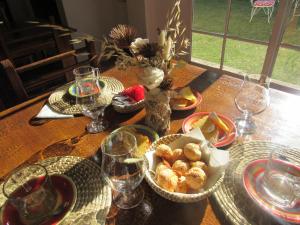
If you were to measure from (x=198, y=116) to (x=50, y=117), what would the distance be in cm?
53

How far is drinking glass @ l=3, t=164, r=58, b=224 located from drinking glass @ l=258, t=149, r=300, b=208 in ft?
1.58

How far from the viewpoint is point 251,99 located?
732 mm

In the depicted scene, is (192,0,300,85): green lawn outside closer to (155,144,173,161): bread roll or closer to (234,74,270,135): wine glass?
Answer: (234,74,270,135): wine glass

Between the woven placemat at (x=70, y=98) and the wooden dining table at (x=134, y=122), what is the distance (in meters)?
0.04

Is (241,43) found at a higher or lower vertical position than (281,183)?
lower

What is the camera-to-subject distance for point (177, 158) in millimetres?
592

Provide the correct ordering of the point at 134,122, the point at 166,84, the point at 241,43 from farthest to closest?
1. the point at 241,43
2. the point at 134,122
3. the point at 166,84

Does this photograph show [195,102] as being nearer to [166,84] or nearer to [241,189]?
[166,84]

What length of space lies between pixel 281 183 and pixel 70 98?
0.78 meters

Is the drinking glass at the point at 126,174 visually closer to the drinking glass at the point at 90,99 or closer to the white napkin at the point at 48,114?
the drinking glass at the point at 90,99

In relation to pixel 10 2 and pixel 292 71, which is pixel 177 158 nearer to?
pixel 292 71

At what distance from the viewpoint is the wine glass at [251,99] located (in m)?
0.72

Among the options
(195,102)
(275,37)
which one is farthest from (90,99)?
(275,37)

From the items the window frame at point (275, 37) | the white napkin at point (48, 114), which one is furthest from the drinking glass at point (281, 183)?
the window frame at point (275, 37)
